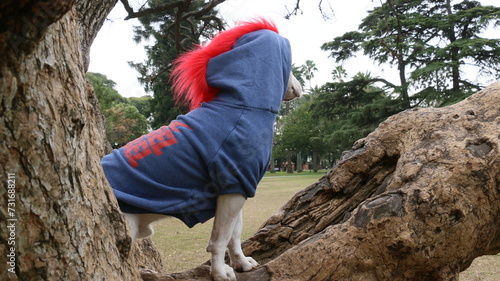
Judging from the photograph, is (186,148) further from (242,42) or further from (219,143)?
(242,42)

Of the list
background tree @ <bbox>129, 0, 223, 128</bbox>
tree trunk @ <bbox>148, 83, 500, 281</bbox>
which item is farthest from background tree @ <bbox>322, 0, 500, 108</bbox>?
tree trunk @ <bbox>148, 83, 500, 281</bbox>

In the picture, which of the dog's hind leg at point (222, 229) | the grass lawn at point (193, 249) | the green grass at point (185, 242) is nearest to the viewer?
the dog's hind leg at point (222, 229)

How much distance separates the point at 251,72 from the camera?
7.27 feet

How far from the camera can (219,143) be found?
6.72 feet

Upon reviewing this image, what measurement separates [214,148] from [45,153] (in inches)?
35.2

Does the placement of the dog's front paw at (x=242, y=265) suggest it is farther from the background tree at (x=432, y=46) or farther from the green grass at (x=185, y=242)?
the background tree at (x=432, y=46)

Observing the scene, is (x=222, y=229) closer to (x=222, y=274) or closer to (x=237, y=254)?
(x=222, y=274)

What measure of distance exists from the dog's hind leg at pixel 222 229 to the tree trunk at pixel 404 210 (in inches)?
5.9

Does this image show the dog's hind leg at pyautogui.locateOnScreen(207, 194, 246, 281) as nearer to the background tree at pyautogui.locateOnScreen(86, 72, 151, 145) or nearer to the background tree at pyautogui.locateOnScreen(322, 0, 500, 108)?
the background tree at pyautogui.locateOnScreen(322, 0, 500, 108)

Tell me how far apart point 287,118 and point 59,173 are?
51.4 m

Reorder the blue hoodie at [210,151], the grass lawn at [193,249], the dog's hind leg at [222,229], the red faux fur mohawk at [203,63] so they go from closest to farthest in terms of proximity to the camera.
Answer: the blue hoodie at [210,151], the dog's hind leg at [222,229], the red faux fur mohawk at [203,63], the grass lawn at [193,249]

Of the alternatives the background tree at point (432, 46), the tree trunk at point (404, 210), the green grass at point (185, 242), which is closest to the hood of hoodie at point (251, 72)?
the tree trunk at point (404, 210)

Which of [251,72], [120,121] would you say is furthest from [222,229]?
[120,121]

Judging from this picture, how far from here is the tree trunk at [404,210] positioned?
233 cm
